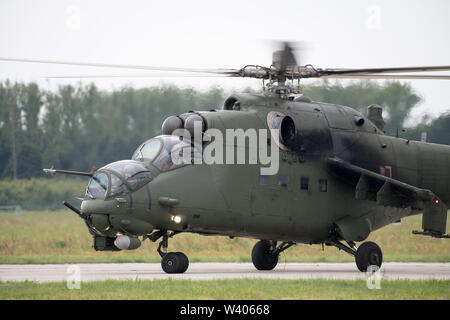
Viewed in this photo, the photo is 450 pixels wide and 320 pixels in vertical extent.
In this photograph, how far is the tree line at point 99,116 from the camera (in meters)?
26.2

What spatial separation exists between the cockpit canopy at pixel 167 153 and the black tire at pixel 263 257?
13.3ft

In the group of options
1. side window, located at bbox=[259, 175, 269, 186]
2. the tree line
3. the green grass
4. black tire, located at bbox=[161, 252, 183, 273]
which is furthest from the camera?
the tree line

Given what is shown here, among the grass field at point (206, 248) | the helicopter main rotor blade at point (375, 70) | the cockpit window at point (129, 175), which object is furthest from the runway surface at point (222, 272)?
the helicopter main rotor blade at point (375, 70)

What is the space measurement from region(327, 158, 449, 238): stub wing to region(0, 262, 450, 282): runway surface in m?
1.23

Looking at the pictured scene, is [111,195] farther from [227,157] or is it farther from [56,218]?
[56,218]

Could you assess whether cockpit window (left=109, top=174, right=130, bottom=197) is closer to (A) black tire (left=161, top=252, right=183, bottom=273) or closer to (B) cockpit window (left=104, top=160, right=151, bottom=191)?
(B) cockpit window (left=104, top=160, right=151, bottom=191)

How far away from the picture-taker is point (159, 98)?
94.1 ft

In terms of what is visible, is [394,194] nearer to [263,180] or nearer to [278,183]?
[278,183]

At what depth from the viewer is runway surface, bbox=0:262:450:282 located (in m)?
15.1

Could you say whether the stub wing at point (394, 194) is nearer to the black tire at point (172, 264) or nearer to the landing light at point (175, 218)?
the landing light at point (175, 218)

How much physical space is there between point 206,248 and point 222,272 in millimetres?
8298

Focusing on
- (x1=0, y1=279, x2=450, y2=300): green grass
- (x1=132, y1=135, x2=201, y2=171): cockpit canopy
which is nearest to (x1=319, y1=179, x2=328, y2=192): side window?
(x1=132, y1=135, x2=201, y2=171): cockpit canopy

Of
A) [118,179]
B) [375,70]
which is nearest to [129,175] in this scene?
[118,179]

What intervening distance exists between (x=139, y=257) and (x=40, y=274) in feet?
22.5
